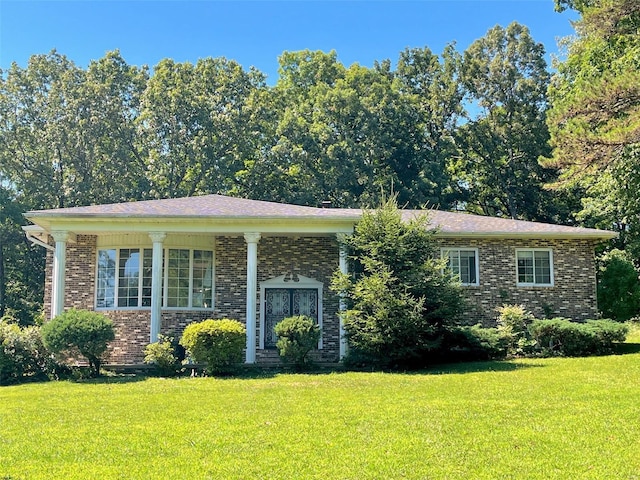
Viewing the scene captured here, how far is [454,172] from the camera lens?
116 ft

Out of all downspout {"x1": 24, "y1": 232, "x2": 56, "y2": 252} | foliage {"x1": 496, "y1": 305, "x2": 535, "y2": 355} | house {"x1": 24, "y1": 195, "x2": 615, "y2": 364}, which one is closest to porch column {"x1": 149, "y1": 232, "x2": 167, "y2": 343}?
house {"x1": 24, "y1": 195, "x2": 615, "y2": 364}

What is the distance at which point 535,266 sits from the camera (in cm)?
1733

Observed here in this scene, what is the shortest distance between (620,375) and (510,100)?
24698mm

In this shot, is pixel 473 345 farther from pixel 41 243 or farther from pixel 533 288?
pixel 41 243

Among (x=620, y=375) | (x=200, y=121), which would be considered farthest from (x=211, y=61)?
(x=620, y=375)

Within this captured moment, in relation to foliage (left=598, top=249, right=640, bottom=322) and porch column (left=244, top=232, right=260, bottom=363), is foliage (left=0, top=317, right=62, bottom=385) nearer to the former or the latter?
porch column (left=244, top=232, right=260, bottom=363)

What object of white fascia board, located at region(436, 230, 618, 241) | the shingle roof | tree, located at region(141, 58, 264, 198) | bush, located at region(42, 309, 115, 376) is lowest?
bush, located at region(42, 309, 115, 376)

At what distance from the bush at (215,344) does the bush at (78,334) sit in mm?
1835

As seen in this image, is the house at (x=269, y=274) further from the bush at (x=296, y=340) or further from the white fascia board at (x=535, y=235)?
the bush at (x=296, y=340)

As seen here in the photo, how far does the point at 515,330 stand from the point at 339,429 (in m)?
9.58

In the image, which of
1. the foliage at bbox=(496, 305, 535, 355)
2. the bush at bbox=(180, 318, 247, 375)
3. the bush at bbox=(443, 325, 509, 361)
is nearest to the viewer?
the bush at bbox=(180, 318, 247, 375)

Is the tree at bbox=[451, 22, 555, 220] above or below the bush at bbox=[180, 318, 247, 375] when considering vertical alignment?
above

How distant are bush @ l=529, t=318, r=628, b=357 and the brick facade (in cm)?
188

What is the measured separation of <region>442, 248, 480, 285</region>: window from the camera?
1709 centimetres
